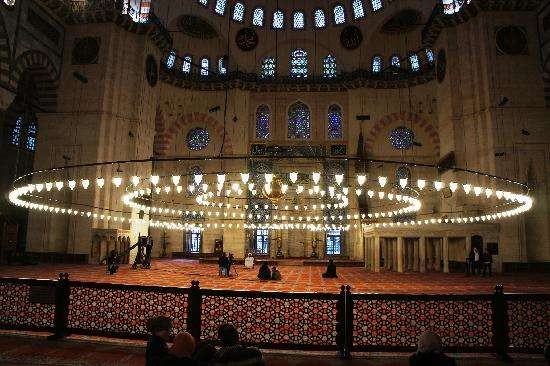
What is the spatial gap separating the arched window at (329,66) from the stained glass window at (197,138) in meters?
7.24

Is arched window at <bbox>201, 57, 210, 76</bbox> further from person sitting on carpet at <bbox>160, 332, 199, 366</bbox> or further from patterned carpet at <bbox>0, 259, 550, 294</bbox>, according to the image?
person sitting on carpet at <bbox>160, 332, 199, 366</bbox>

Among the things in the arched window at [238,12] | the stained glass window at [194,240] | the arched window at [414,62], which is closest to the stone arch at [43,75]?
the stained glass window at [194,240]

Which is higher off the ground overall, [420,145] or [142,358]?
[420,145]

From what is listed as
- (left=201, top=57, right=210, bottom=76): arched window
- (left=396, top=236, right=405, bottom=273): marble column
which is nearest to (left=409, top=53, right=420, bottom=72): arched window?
(left=201, top=57, right=210, bottom=76): arched window

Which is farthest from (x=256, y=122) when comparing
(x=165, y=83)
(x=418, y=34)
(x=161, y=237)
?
(x=418, y=34)

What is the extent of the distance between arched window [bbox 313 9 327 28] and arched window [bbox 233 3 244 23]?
400 centimetres

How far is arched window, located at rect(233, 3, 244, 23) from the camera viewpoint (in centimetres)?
2214

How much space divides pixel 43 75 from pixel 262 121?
10.7 m

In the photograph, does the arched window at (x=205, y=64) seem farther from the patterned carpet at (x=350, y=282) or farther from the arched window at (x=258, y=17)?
the patterned carpet at (x=350, y=282)

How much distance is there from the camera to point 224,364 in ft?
8.43

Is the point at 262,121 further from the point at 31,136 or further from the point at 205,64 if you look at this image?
the point at 31,136

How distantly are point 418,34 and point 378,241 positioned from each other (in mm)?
12417

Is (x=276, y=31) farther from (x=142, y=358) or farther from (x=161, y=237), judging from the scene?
(x=142, y=358)

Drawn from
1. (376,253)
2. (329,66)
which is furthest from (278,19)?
(376,253)
